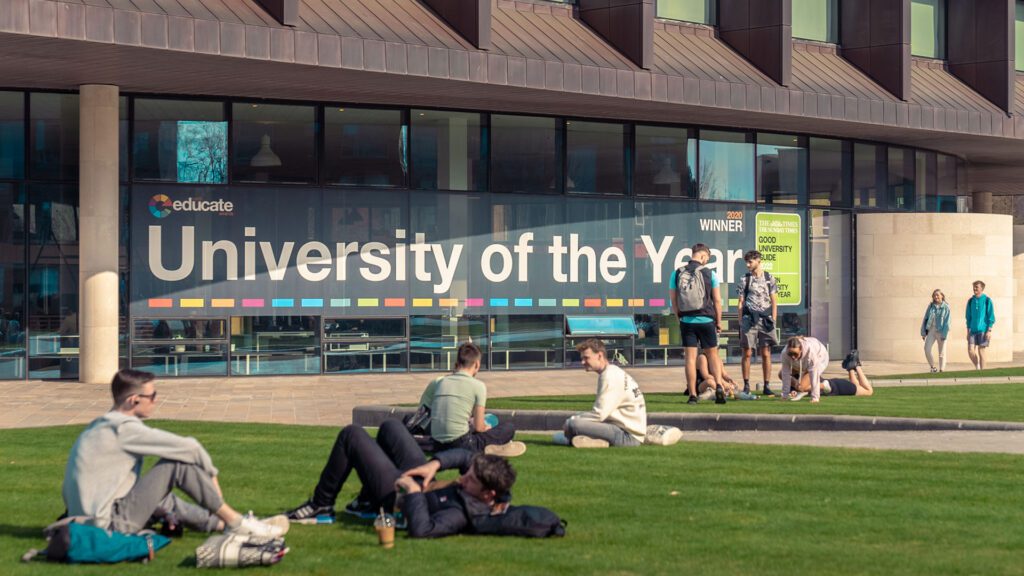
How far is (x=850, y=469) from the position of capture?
12.3 meters

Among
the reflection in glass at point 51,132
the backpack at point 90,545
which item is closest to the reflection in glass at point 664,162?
the reflection in glass at point 51,132

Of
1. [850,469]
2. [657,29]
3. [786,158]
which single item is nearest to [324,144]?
[657,29]

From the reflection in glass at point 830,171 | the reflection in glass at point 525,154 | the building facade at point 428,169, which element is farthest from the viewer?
the reflection in glass at point 830,171

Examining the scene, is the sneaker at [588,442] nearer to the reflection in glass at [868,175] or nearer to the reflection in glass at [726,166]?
the reflection in glass at [726,166]

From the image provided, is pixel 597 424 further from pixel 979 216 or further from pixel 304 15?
pixel 979 216

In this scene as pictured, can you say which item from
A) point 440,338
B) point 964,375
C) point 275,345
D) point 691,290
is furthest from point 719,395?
point 275,345

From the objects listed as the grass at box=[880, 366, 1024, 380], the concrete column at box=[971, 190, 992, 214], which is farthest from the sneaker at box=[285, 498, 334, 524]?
the concrete column at box=[971, 190, 992, 214]

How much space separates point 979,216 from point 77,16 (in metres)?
21.7

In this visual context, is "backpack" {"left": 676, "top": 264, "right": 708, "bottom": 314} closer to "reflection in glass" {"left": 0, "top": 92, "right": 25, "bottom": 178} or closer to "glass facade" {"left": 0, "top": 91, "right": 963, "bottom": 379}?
"glass facade" {"left": 0, "top": 91, "right": 963, "bottom": 379}

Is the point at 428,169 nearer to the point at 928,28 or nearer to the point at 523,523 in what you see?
the point at 928,28

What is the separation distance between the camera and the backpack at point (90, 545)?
845 centimetres

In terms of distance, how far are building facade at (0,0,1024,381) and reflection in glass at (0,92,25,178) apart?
0.05m

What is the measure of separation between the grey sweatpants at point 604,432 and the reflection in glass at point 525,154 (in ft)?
50.5

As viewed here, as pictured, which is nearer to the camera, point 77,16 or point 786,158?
point 77,16
